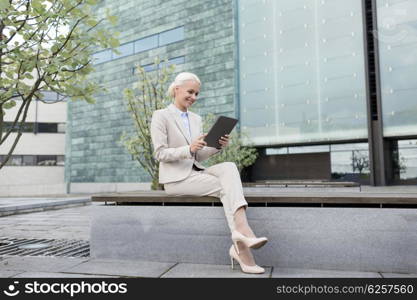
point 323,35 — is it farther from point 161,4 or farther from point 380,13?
point 161,4

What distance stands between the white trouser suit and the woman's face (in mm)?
126

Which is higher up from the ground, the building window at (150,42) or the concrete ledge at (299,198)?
the building window at (150,42)

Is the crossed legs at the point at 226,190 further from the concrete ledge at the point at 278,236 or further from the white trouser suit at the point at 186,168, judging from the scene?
the concrete ledge at the point at 278,236

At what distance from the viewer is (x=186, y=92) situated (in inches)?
172

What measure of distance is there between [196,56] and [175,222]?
22029 millimetres

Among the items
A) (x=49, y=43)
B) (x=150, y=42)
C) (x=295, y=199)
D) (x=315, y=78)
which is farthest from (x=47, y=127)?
(x=295, y=199)

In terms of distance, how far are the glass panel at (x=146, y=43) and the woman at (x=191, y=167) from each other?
24.9 metres

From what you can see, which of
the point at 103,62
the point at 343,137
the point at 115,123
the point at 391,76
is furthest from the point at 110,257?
the point at 103,62

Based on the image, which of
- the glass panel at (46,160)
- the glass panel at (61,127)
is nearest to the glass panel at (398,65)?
the glass panel at (61,127)

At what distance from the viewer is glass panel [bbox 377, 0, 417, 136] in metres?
18.2

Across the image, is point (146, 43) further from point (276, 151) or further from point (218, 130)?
point (218, 130)

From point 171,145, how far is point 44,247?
113 inches

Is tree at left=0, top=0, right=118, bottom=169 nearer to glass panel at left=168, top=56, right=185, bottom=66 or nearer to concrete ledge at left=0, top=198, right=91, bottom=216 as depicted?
concrete ledge at left=0, top=198, right=91, bottom=216

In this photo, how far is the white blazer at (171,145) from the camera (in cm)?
421
